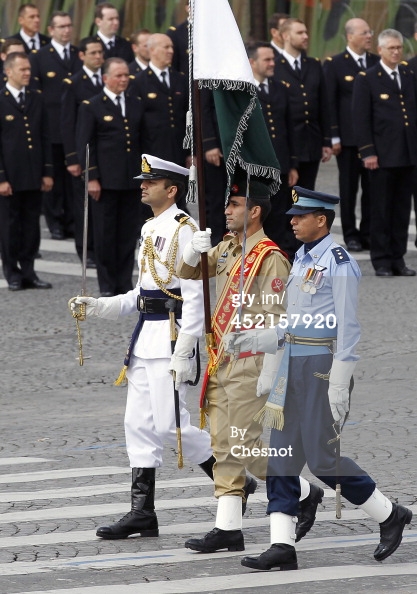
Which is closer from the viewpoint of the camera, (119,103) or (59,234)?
(119,103)

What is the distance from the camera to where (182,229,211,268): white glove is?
738cm

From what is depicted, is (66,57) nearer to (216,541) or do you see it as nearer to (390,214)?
(390,214)

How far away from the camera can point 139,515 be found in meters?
7.77

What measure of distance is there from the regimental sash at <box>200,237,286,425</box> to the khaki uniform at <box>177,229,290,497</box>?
0.07ft

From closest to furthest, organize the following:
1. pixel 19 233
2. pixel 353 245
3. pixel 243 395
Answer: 1. pixel 243 395
2. pixel 19 233
3. pixel 353 245

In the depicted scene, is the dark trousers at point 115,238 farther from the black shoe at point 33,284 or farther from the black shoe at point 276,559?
the black shoe at point 276,559

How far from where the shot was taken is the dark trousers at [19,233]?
16266mm

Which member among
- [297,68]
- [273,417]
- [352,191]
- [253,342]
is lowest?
[352,191]

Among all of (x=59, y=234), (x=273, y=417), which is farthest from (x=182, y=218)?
(x=59, y=234)

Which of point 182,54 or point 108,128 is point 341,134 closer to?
point 182,54

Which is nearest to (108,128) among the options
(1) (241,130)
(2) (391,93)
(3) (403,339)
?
(2) (391,93)

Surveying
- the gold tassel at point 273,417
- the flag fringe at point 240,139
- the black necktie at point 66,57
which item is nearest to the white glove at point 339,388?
the gold tassel at point 273,417

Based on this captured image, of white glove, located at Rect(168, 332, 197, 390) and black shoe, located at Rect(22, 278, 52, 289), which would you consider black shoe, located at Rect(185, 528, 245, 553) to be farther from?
black shoe, located at Rect(22, 278, 52, 289)

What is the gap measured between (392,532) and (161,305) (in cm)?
164
